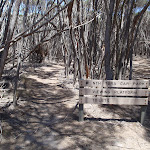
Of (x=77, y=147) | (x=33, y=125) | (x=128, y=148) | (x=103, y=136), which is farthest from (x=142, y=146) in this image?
(x=33, y=125)

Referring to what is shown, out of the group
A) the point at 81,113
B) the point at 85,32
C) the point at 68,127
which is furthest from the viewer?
the point at 85,32

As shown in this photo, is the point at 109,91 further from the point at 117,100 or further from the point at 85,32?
the point at 85,32

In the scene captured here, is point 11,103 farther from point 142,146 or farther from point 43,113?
point 142,146

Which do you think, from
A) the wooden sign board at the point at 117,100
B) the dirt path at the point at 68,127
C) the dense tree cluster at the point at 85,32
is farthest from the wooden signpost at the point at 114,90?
the dense tree cluster at the point at 85,32

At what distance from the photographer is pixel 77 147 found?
109 inches

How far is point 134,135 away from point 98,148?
2.44 ft

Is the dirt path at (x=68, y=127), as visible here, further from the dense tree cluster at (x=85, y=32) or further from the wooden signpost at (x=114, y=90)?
the dense tree cluster at (x=85, y=32)

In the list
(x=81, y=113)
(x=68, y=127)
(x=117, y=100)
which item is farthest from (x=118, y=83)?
(x=68, y=127)

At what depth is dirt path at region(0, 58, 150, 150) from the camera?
286cm

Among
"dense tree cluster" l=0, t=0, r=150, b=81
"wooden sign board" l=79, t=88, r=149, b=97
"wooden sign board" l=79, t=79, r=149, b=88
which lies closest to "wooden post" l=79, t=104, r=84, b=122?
"wooden sign board" l=79, t=88, r=149, b=97

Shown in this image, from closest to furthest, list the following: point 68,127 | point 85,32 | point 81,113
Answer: point 68,127 < point 81,113 < point 85,32

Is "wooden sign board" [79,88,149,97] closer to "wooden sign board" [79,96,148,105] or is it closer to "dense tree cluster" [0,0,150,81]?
"wooden sign board" [79,96,148,105]

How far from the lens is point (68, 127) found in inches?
134

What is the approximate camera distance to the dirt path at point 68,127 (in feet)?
9.39
